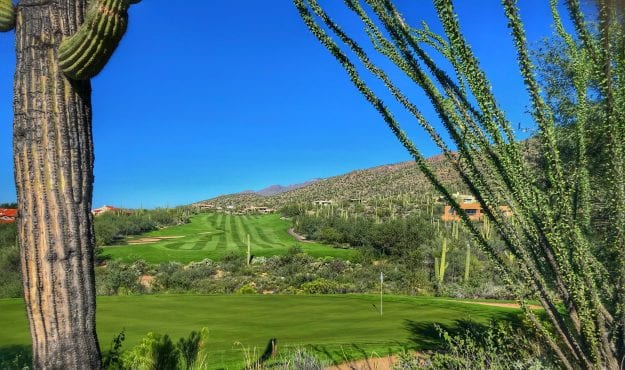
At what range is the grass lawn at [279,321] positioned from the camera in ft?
27.8

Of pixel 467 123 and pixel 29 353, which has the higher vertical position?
pixel 467 123

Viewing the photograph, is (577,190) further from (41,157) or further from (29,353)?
(29,353)

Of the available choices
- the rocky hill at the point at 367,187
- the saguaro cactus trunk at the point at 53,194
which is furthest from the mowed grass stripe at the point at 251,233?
the saguaro cactus trunk at the point at 53,194

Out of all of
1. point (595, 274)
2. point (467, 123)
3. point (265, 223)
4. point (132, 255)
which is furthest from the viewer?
point (265, 223)

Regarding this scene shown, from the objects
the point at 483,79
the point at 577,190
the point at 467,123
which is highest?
the point at 483,79

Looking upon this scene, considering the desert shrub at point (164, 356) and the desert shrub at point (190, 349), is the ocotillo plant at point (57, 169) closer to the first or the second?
the desert shrub at point (164, 356)

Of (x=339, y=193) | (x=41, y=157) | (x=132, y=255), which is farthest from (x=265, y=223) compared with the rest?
(x=41, y=157)

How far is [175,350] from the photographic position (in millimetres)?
5809

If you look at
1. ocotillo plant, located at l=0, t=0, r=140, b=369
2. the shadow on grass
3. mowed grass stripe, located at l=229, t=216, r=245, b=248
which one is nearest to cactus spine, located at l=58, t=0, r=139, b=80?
ocotillo plant, located at l=0, t=0, r=140, b=369

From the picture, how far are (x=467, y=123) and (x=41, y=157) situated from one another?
2691 mm

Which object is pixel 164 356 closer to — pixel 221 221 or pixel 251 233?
pixel 251 233

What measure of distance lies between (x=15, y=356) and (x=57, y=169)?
20.5 feet

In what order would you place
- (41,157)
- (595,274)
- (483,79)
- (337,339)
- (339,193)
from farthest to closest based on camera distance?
(339,193)
(337,339)
(41,157)
(595,274)
(483,79)

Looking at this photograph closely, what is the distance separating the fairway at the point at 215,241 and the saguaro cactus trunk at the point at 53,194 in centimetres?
3960
